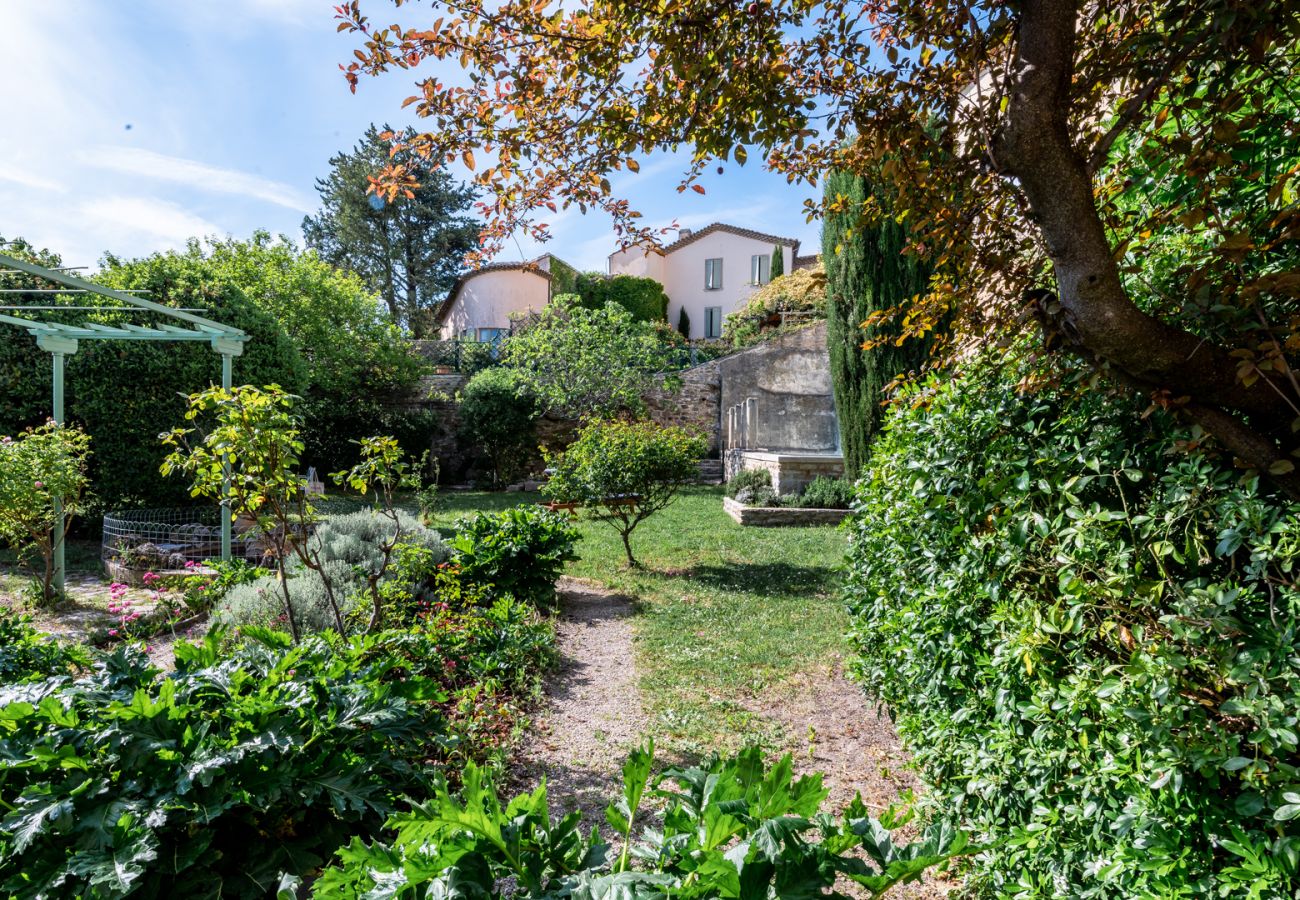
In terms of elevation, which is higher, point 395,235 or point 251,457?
point 395,235

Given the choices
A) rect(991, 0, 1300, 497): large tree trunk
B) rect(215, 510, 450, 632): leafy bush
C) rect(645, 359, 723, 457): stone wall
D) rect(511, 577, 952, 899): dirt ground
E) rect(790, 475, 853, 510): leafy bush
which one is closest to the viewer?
A: rect(991, 0, 1300, 497): large tree trunk

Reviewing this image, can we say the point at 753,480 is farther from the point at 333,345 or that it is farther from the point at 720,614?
the point at 333,345

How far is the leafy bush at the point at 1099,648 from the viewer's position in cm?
143

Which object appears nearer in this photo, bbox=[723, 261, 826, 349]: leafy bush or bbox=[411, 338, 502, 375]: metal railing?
bbox=[723, 261, 826, 349]: leafy bush

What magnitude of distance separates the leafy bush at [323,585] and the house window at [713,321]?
2591 centimetres

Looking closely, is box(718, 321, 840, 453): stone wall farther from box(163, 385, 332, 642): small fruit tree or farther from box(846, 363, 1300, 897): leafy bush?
box(846, 363, 1300, 897): leafy bush

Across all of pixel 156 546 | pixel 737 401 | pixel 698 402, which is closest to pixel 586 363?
pixel 698 402

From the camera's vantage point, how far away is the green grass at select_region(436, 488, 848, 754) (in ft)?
13.6

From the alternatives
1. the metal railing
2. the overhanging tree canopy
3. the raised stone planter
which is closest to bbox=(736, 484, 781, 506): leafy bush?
the raised stone planter

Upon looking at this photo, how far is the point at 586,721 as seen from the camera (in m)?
4.08

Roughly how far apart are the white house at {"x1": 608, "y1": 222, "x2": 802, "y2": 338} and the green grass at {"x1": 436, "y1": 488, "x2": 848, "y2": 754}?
21294 millimetres

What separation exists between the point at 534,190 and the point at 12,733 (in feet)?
9.02

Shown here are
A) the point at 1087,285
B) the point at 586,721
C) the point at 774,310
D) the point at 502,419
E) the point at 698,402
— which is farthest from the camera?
the point at 774,310

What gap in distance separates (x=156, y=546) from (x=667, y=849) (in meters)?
8.67
